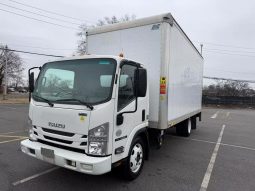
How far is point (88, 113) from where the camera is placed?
3240 millimetres

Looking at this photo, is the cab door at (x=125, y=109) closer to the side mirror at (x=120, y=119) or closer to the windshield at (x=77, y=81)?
the side mirror at (x=120, y=119)

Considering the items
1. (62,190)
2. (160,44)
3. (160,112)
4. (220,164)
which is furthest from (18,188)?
(220,164)

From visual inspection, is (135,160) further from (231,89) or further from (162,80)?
(231,89)

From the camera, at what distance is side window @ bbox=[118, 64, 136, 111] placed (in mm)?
3625

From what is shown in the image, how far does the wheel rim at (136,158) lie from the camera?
4149mm

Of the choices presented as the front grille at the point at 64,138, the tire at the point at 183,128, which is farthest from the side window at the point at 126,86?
the tire at the point at 183,128

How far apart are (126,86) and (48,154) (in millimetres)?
1685

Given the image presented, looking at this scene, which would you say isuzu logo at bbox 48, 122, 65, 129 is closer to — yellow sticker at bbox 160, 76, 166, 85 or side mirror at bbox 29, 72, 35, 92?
side mirror at bbox 29, 72, 35, 92

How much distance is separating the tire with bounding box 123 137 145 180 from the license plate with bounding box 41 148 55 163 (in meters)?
1.26

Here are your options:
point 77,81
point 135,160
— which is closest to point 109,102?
point 77,81

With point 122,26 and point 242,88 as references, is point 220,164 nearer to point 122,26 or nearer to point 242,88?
point 122,26

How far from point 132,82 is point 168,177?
214cm

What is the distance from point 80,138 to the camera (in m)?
3.32

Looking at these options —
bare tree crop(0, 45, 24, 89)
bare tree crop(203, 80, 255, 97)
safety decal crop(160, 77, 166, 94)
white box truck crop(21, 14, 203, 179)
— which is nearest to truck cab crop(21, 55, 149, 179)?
white box truck crop(21, 14, 203, 179)
